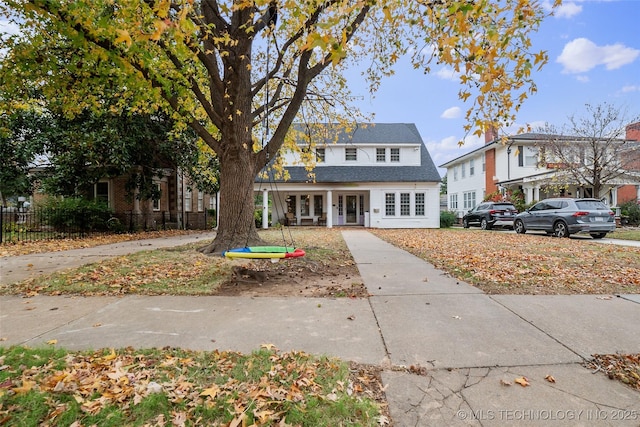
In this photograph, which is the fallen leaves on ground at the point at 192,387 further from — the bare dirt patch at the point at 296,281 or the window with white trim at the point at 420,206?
the window with white trim at the point at 420,206

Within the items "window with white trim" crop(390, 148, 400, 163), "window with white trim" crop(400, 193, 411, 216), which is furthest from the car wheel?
"window with white trim" crop(390, 148, 400, 163)

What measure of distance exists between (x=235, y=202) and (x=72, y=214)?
11294 millimetres

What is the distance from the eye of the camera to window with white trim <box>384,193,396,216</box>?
2281 centimetres

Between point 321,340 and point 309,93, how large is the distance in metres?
9.71

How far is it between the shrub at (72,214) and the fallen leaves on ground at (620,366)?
728 inches

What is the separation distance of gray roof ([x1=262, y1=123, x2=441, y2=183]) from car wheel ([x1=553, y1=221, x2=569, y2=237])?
8.66m

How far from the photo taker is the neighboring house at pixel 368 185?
73.1 ft

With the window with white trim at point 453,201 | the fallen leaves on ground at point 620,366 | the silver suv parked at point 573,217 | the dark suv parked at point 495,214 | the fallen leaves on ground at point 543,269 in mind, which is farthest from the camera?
the window with white trim at point 453,201

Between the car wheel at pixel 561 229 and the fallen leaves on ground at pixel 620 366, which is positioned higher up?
the car wheel at pixel 561 229

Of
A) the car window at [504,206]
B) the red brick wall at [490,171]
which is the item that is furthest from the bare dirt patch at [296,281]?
the red brick wall at [490,171]

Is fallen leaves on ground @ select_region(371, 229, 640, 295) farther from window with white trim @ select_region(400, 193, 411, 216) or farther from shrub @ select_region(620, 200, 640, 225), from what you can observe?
shrub @ select_region(620, 200, 640, 225)

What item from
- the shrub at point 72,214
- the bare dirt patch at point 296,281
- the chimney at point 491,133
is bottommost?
the bare dirt patch at point 296,281

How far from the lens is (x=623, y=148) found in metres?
19.2

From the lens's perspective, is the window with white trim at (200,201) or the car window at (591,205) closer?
the car window at (591,205)
